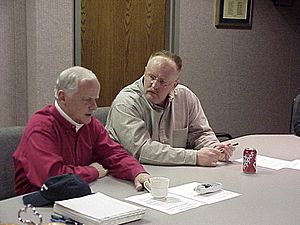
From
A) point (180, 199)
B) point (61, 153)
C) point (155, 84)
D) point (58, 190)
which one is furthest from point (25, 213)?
point (155, 84)

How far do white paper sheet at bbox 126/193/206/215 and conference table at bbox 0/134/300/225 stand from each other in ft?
0.10

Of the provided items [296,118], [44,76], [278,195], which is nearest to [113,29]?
[44,76]

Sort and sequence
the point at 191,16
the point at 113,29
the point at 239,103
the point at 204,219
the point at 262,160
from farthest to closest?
1. the point at 239,103
2. the point at 191,16
3. the point at 113,29
4. the point at 262,160
5. the point at 204,219

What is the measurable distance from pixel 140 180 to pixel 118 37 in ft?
6.71

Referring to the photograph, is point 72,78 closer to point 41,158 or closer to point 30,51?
point 41,158

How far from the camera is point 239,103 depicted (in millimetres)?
5055

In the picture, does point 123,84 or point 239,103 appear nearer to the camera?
point 123,84

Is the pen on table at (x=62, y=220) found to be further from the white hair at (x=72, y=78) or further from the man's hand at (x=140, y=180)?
the white hair at (x=72, y=78)

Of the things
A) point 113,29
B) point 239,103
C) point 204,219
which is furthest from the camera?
point 239,103

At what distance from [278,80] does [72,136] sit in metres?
3.74

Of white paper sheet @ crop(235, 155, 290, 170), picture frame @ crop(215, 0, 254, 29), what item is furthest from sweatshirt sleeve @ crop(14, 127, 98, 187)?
picture frame @ crop(215, 0, 254, 29)

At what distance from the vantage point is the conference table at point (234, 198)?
68.0 inches

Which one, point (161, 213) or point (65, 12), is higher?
point (65, 12)

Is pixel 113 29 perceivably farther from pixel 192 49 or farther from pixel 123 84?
pixel 192 49
